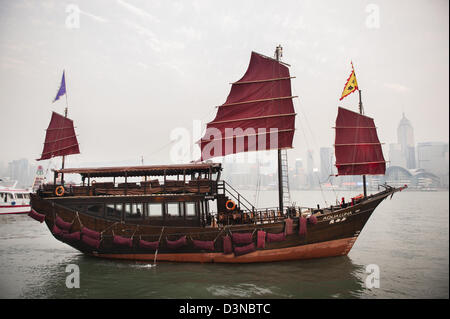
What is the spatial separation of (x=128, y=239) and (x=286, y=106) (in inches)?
426

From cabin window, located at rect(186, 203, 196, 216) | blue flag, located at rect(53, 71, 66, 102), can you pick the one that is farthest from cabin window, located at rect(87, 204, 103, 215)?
blue flag, located at rect(53, 71, 66, 102)

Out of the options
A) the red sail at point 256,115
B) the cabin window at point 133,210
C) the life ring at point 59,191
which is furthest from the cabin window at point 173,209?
the life ring at point 59,191

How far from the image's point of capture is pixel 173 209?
12039 mm

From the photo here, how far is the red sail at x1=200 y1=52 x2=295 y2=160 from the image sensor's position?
49.6 feet

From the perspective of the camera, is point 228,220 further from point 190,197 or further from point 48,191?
point 48,191

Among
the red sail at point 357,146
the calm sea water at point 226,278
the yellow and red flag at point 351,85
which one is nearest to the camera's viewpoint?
the calm sea water at point 226,278

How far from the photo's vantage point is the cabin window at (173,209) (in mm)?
12000

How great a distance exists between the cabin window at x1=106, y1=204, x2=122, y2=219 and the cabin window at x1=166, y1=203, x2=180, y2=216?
7.49ft

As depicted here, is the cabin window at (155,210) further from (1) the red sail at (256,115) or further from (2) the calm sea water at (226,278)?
(1) the red sail at (256,115)

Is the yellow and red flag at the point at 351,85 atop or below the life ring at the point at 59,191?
atop

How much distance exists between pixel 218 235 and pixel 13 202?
123 ft

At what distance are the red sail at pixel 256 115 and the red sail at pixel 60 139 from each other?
992 cm

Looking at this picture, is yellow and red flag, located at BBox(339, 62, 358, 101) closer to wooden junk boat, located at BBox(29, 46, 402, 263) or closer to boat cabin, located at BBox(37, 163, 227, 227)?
wooden junk boat, located at BBox(29, 46, 402, 263)
